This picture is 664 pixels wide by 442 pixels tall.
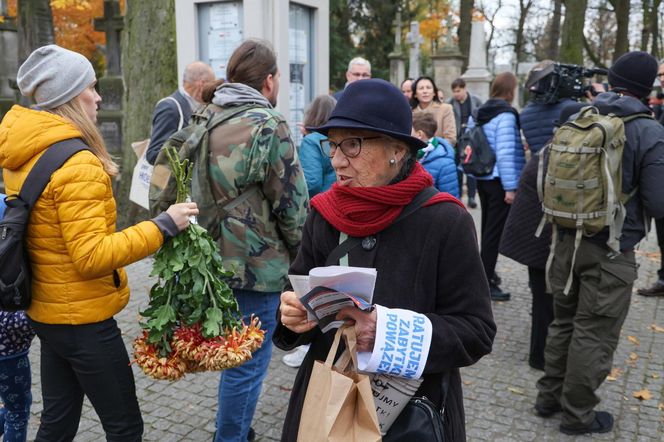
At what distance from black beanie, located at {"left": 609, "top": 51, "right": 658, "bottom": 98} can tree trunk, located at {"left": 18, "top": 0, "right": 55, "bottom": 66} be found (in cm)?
1318

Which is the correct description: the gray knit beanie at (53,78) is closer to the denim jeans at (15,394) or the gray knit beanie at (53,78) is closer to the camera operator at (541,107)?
the denim jeans at (15,394)

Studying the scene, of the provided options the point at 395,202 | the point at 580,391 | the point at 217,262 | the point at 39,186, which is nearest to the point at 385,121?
the point at 395,202

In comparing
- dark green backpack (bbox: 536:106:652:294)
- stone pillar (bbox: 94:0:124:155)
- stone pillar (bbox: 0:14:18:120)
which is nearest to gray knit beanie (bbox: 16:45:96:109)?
dark green backpack (bbox: 536:106:652:294)

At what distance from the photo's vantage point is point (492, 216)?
6336mm

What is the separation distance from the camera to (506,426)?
406 centimetres

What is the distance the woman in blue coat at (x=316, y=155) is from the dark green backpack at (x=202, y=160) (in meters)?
1.35

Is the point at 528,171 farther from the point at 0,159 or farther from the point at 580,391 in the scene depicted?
the point at 0,159

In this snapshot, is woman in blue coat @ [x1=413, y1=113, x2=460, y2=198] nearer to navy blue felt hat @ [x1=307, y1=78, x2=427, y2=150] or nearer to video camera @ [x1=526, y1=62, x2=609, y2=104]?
video camera @ [x1=526, y1=62, x2=609, y2=104]

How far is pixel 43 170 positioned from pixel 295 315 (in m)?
1.20

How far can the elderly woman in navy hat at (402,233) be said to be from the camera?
1955 mm

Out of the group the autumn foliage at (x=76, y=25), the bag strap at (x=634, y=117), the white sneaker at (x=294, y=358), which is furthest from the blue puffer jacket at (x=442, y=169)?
the autumn foliage at (x=76, y=25)

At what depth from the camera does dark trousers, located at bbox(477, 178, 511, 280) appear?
6.26 meters

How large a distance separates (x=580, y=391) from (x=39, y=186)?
124 inches

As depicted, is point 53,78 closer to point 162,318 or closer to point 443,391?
point 162,318
